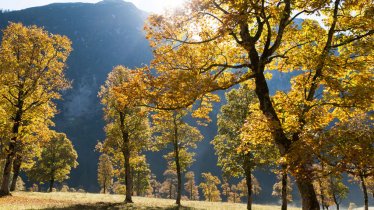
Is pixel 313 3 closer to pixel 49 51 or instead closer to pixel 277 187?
pixel 49 51

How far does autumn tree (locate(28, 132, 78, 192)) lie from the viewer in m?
64.5

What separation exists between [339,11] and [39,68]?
26206 mm

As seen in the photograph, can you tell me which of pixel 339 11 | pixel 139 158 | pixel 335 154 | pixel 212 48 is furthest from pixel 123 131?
pixel 335 154

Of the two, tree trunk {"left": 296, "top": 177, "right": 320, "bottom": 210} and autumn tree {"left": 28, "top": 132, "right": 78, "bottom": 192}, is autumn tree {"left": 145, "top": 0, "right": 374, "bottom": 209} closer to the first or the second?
tree trunk {"left": 296, "top": 177, "right": 320, "bottom": 210}

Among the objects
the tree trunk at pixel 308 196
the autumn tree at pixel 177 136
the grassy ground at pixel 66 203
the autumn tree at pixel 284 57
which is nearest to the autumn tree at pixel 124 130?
the autumn tree at pixel 177 136

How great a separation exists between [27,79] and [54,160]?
40.6 meters

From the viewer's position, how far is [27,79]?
95.2 ft

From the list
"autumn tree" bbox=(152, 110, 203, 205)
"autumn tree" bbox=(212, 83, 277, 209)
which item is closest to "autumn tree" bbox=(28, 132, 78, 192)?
"autumn tree" bbox=(152, 110, 203, 205)

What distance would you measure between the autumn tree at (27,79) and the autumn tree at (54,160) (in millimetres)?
36340

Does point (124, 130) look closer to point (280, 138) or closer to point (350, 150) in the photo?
point (280, 138)

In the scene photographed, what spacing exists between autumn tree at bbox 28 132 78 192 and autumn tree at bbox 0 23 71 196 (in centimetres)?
3634

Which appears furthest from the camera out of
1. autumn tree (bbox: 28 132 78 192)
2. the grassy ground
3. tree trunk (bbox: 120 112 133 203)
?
autumn tree (bbox: 28 132 78 192)

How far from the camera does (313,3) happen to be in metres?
11.6

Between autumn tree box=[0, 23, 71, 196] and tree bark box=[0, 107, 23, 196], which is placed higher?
autumn tree box=[0, 23, 71, 196]
